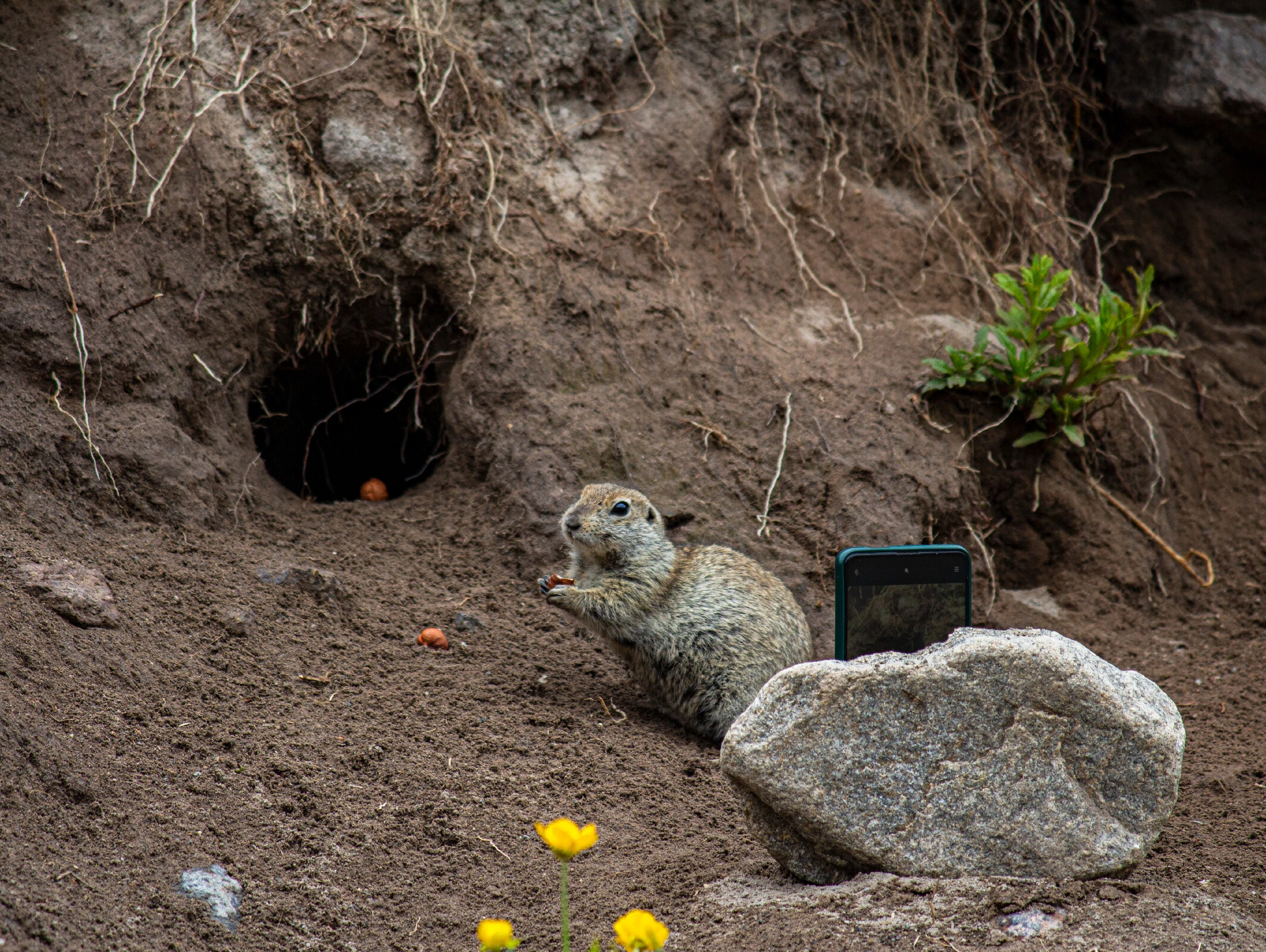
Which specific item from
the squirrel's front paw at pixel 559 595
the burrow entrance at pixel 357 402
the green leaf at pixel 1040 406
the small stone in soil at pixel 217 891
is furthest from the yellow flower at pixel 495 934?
the green leaf at pixel 1040 406

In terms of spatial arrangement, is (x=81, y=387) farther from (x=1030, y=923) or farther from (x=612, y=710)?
(x=1030, y=923)

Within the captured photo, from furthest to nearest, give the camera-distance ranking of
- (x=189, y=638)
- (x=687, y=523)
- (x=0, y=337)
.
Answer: (x=687, y=523) → (x=0, y=337) → (x=189, y=638)

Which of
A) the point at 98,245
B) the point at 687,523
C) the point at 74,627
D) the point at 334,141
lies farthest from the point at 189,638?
the point at 334,141

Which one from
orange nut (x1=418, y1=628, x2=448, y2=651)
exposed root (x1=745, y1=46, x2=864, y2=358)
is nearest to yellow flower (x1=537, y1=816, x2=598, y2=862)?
orange nut (x1=418, y1=628, x2=448, y2=651)

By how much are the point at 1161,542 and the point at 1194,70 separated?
3.76 metres

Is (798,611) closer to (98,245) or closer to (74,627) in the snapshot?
(74,627)

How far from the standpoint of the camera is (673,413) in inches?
232

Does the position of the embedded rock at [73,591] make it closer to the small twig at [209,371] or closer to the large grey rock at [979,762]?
the small twig at [209,371]

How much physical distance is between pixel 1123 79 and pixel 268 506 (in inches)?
273

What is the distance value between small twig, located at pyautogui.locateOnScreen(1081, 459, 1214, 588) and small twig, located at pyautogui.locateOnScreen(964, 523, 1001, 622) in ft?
3.06

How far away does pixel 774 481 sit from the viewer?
5734 millimetres

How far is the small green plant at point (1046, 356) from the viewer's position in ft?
19.1

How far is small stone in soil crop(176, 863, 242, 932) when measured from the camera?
9.79 feet

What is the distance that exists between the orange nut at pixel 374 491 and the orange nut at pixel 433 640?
1626 millimetres
